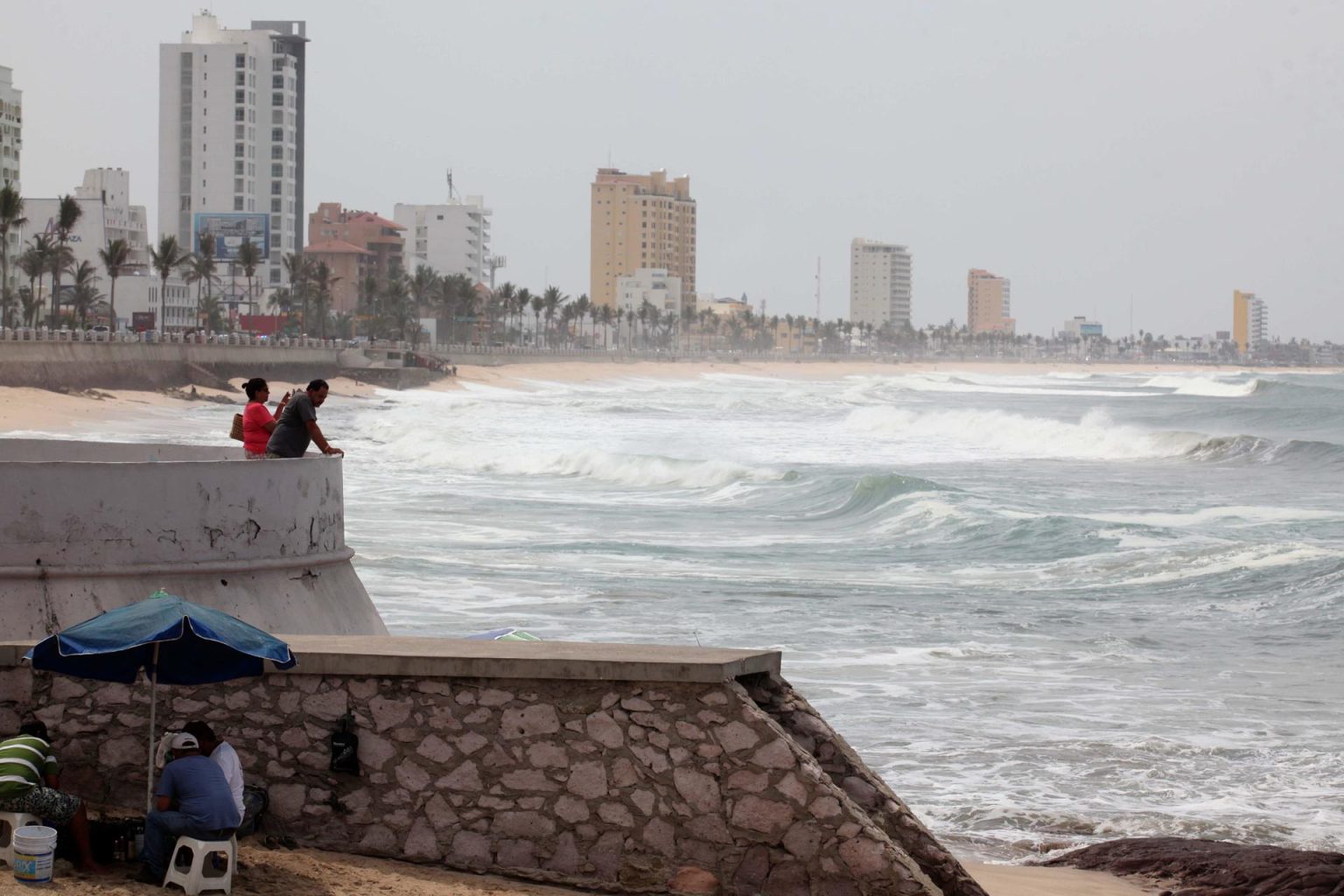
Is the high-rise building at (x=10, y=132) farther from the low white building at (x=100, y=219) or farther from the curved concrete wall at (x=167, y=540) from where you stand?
the curved concrete wall at (x=167, y=540)

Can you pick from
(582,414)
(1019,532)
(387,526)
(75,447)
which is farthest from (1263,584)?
(582,414)

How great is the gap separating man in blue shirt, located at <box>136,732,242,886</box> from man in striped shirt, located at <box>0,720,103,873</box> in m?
0.24

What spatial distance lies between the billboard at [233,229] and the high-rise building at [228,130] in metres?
11.9

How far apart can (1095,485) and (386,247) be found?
498 feet

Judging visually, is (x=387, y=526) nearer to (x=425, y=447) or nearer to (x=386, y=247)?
(x=425, y=447)

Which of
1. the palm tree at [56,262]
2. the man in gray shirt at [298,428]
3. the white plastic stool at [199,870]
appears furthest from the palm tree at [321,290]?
the white plastic stool at [199,870]

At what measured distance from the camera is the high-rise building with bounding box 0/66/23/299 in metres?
124

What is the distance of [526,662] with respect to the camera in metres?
6.67

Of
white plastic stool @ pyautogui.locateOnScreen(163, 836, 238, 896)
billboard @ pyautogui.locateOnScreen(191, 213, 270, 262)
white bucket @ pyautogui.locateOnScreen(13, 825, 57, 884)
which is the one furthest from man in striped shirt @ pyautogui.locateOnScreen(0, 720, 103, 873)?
billboard @ pyautogui.locateOnScreen(191, 213, 270, 262)

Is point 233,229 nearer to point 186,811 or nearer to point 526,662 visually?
point 526,662

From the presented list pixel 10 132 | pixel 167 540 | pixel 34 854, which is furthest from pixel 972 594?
pixel 10 132

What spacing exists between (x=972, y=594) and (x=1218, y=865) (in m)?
10.6

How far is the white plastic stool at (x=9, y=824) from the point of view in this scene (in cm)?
618

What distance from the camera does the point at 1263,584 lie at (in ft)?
66.4
